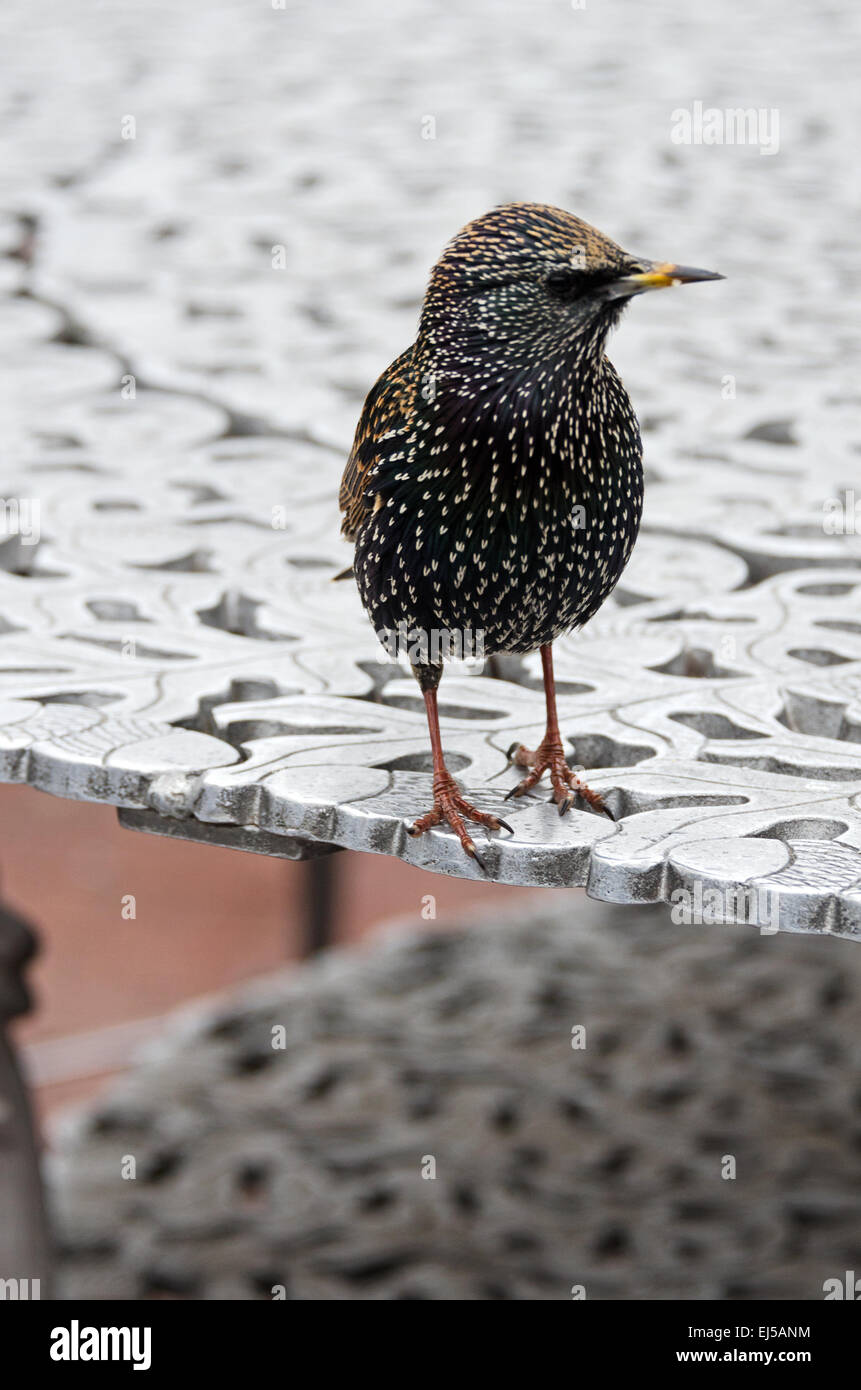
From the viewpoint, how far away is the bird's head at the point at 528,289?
196 cm

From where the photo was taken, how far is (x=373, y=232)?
17.7 feet

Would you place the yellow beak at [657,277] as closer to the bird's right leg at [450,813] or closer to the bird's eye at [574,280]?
the bird's eye at [574,280]

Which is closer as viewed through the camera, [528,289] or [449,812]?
[528,289]

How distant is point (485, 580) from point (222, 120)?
4534 mm

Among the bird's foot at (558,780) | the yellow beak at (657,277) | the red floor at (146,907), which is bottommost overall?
the red floor at (146,907)

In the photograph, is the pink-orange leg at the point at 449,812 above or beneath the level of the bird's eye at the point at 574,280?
beneath

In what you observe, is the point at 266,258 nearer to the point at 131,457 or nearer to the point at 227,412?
the point at 227,412

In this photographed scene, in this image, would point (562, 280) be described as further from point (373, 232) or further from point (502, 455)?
point (373, 232)

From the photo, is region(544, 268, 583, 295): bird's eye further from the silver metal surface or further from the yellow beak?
the silver metal surface

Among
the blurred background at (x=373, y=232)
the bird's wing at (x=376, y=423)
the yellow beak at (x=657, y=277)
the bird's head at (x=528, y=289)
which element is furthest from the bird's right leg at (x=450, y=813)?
the blurred background at (x=373, y=232)

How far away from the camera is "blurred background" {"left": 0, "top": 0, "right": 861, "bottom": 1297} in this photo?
4.45m

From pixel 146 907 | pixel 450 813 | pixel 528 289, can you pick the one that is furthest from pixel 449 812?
pixel 146 907

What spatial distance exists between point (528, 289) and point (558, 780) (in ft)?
2.17
